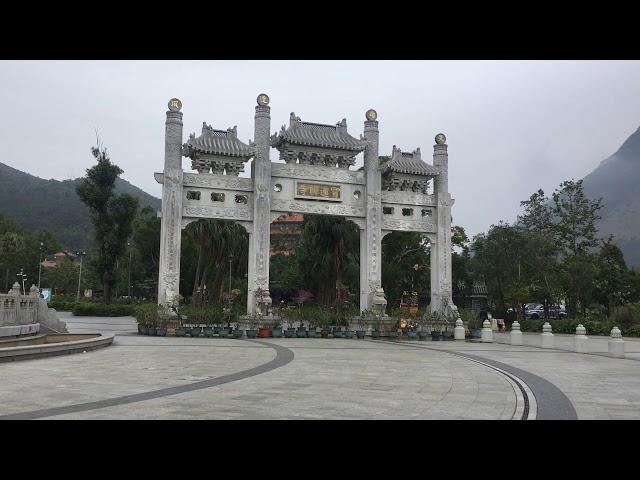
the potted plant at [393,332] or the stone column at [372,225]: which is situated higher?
the stone column at [372,225]

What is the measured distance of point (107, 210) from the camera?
1532 inches

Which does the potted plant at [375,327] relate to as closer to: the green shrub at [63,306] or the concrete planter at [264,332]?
the concrete planter at [264,332]

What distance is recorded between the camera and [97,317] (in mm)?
38969

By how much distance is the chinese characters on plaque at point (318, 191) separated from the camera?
26.0 metres

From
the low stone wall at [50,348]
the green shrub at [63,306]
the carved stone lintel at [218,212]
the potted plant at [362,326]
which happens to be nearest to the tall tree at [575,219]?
the potted plant at [362,326]

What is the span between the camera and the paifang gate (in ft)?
79.7

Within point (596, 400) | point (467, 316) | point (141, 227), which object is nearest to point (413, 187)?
point (467, 316)

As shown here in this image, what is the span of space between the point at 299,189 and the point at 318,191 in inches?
37.6

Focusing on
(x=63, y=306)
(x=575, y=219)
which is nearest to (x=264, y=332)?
(x=575, y=219)

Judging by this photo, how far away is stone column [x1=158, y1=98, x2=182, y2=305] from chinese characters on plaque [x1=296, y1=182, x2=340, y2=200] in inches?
224

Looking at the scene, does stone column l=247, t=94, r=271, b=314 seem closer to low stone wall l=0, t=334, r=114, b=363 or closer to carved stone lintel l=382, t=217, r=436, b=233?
carved stone lintel l=382, t=217, r=436, b=233

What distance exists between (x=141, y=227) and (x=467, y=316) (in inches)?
1402

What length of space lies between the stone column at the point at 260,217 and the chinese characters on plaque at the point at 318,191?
1.64 metres

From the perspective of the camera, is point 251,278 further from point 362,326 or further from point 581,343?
point 581,343
